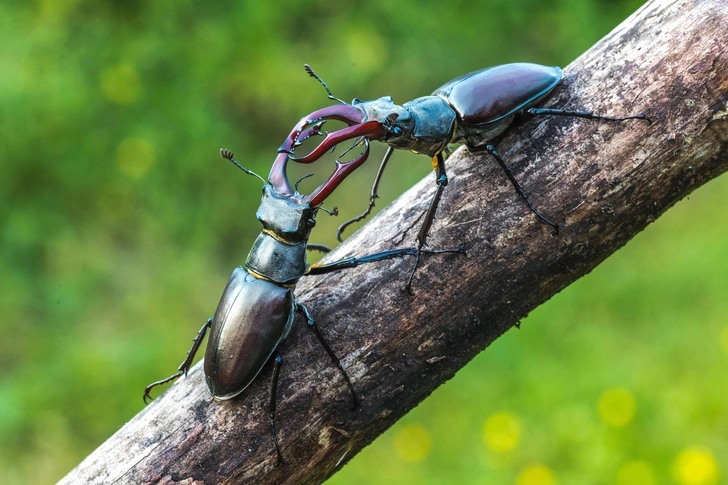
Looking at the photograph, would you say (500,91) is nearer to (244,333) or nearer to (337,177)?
(337,177)

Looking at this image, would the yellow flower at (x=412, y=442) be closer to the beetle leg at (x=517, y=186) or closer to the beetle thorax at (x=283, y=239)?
the beetle thorax at (x=283, y=239)

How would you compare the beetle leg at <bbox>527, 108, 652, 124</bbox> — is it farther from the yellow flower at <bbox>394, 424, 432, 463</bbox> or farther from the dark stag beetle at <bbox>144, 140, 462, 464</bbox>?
the yellow flower at <bbox>394, 424, 432, 463</bbox>

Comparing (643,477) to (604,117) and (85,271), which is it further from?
(85,271)

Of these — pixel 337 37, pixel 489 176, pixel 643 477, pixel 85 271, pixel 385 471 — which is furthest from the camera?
pixel 337 37

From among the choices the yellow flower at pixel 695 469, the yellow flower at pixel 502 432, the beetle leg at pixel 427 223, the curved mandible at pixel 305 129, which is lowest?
the yellow flower at pixel 695 469

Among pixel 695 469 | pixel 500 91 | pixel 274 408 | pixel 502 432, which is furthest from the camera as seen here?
pixel 502 432

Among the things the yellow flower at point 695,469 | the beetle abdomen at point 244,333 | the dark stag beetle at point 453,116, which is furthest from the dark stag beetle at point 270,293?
the yellow flower at point 695,469

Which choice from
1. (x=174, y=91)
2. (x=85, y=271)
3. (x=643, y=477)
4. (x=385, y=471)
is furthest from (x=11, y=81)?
(x=643, y=477)

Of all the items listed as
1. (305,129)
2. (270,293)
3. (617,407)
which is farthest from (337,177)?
(617,407)
